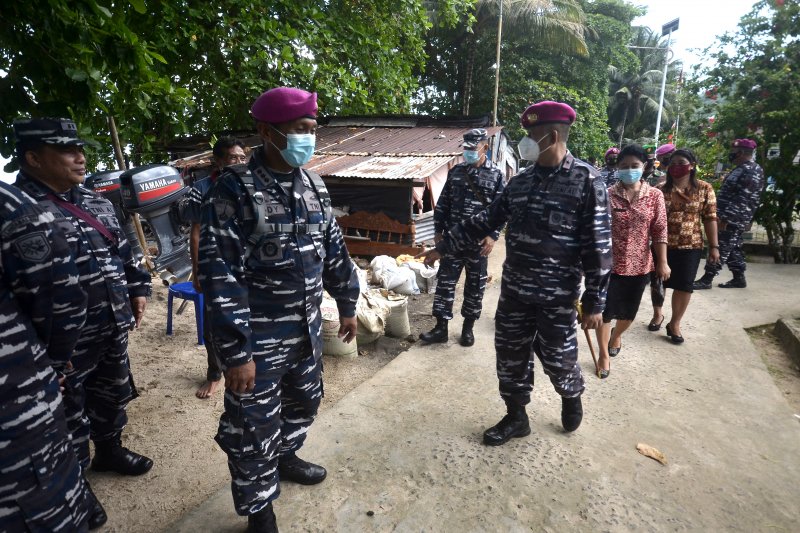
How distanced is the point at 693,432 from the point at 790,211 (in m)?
6.76

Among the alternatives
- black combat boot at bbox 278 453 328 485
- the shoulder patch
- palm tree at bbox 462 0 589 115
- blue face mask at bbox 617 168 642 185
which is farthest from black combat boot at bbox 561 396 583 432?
palm tree at bbox 462 0 589 115

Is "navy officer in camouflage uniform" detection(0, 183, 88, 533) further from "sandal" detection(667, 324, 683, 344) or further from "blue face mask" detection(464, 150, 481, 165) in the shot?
"sandal" detection(667, 324, 683, 344)

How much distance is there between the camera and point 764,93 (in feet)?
24.7

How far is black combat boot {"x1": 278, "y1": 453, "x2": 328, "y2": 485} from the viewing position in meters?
2.32

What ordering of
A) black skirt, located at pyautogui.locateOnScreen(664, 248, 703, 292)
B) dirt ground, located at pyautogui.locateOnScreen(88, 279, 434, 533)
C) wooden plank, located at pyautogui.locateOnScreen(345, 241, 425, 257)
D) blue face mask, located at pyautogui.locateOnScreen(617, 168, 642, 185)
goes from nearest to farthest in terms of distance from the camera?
dirt ground, located at pyautogui.locateOnScreen(88, 279, 434, 533) → blue face mask, located at pyautogui.locateOnScreen(617, 168, 642, 185) → black skirt, located at pyautogui.locateOnScreen(664, 248, 703, 292) → wooden plank, located at pyautogui.locateOnScreen(345, 241, 425, 257)

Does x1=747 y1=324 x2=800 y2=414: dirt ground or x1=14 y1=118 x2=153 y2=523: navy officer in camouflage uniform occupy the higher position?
x1=14 y1=118 x2=153 y2=523: navy officer in camouflage uniform

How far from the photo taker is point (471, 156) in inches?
170

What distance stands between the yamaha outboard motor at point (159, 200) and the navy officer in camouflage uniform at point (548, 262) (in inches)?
111

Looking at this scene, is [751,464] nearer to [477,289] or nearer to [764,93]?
[477,289]

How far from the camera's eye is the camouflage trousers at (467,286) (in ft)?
14.3

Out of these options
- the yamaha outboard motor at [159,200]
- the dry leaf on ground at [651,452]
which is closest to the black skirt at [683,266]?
the dry leaf on ground at [651,452]

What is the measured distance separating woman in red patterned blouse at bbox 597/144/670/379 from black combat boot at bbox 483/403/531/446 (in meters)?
1.23

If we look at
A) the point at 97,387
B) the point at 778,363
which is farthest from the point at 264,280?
the point at 778,363

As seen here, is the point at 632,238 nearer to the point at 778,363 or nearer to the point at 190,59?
the point at 778,363
